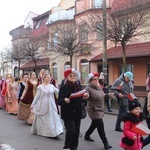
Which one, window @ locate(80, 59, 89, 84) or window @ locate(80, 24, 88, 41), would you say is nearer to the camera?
window @ locate(80, 24, 88, 41)

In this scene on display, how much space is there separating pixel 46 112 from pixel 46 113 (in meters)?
0.03

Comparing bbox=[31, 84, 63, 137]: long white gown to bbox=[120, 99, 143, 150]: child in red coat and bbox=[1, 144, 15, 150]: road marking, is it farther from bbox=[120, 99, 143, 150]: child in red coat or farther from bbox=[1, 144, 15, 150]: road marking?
bbox=[120, 99, 143, 150]: child in red coat

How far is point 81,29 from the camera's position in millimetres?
21141

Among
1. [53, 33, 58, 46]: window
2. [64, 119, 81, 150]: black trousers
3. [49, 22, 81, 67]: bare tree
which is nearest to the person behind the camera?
[64, 119, 81, 150]: black trousers

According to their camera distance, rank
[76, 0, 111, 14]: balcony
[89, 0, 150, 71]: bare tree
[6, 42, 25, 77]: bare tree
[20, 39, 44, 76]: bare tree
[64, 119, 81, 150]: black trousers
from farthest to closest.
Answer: [6, 42, 25, 77]: bare tree < [20, 39, 44, 76]: bare tree < [76, 0, 111, 14]: balcony < [89, 0, 150, 71]: bare tree < [64, 119, 81, 150]: black trousers

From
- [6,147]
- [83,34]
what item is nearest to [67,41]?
[83,34]

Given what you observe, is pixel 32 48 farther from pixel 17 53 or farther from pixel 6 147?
pixel 6 147

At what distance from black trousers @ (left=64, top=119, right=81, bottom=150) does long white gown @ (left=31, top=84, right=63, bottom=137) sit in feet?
5.01

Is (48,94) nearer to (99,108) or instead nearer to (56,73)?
(99,108)

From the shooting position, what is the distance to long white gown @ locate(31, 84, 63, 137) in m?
7.21

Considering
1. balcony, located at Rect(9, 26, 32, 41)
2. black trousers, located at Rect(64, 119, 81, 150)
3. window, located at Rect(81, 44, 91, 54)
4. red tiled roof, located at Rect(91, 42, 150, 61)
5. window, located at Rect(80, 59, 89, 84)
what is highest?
balcony, located at Rect(9, 26, 32, 41)

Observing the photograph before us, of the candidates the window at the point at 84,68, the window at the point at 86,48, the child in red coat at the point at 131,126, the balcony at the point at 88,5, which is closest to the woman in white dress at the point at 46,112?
the child in red coat at the point at 131,126

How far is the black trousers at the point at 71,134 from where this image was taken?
548cm

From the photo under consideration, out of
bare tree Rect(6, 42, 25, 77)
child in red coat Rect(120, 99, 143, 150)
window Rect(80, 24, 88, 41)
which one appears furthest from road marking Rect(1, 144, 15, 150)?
bare tree Rect(6, 42, 25, 77)
